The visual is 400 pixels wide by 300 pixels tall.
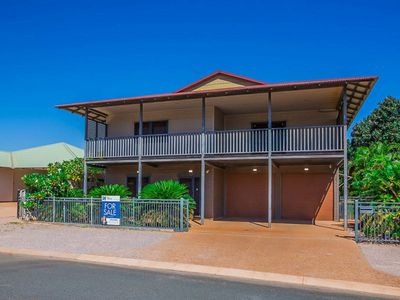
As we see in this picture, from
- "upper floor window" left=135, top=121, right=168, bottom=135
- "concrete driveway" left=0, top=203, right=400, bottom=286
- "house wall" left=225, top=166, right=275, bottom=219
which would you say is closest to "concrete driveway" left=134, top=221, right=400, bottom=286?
"concrete driveway" left=0, top=203, right=400, bottom=286

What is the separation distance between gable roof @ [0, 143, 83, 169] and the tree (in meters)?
23.5

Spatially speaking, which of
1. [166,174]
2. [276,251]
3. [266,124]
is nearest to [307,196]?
[266,124]

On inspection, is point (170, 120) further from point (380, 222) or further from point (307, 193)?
point (380, 222)

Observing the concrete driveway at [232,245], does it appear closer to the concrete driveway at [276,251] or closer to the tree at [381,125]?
the concrete driveway at [276,251]

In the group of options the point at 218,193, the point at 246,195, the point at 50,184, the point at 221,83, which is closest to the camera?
the point at 50,184

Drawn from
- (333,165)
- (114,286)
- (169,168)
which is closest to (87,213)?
(169,168)

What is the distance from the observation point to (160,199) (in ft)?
47.4

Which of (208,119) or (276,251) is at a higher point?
(208,119)

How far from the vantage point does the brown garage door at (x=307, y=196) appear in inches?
744

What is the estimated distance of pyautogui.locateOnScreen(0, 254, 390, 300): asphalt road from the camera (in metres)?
6.46

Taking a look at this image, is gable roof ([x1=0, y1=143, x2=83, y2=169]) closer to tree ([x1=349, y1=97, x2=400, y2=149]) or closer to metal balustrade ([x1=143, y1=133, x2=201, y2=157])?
metal balustrade ([x1=143, y1=133, x2=201, y2=157])

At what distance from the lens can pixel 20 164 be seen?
101ft

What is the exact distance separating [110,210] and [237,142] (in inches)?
226

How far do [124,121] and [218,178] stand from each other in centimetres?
589
